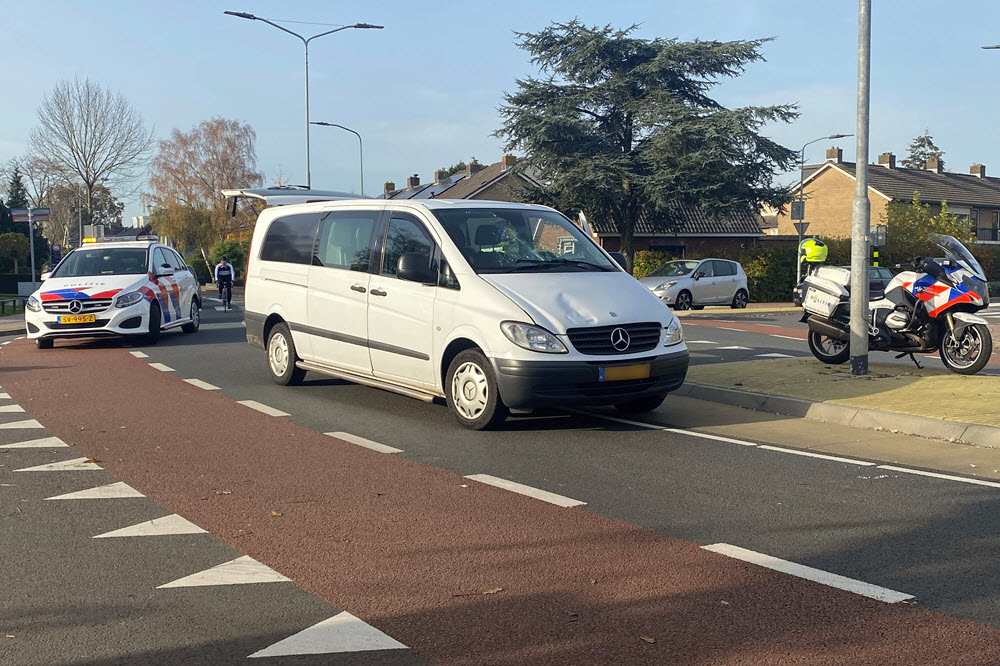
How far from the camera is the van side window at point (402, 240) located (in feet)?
31.4

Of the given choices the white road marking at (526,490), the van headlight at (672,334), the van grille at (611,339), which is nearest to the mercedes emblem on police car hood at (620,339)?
the van grille at (611,339)

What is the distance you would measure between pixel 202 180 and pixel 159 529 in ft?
212

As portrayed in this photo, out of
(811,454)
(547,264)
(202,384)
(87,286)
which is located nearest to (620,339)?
(547,264)

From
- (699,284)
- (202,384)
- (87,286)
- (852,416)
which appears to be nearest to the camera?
(852,416)

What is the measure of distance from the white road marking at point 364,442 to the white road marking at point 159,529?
2278 millimetres

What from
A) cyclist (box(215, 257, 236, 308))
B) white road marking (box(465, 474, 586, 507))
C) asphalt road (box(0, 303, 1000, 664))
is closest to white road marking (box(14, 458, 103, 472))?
asphalt road (box(0, 303, 1000, 664))

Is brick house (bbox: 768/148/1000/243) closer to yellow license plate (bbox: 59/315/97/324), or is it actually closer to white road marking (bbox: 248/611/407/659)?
yellow license plate (bbox: 59/315/97/324)

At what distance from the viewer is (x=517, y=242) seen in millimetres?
9508

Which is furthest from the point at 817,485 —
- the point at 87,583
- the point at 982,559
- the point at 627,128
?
the point at 627,128

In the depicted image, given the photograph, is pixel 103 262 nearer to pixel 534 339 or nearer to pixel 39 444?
pixel 39 444

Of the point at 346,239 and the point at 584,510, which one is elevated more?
the point at 346,239

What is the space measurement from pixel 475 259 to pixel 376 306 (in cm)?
119

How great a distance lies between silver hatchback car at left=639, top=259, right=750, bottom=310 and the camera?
103 feet

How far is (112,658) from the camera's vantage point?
3.75m
